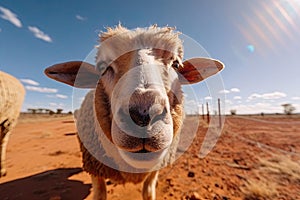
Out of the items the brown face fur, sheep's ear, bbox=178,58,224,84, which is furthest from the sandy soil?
sheep's ear, bbox=178,58,224,84

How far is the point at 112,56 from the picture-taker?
7.13ft

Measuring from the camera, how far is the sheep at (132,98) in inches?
57.4

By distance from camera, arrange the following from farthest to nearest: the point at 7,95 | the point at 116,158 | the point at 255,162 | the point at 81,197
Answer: the point at 255,162 < the point at 7,95 < the point at 81,197 < the point at 116,158

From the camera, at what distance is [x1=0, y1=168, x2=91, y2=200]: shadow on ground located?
3354 millimetres

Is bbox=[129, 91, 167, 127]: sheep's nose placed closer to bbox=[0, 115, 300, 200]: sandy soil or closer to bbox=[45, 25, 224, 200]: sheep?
bbox=[45, 25, 224, 200]: sheep

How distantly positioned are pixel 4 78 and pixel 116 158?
4597mm

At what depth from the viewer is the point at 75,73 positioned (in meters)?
2.61

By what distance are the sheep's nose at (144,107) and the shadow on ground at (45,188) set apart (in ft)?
9.24

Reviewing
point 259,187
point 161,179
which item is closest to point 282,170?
point 259,187

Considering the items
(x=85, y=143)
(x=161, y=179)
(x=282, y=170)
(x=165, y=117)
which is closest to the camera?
(x=165, y=117)

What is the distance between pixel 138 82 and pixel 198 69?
1.51m

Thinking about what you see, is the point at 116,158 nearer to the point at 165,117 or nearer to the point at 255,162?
the point at 165,117

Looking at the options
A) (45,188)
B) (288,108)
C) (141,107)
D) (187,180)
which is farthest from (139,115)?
(288,108)

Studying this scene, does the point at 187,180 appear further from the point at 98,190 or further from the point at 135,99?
the point at 135,99
